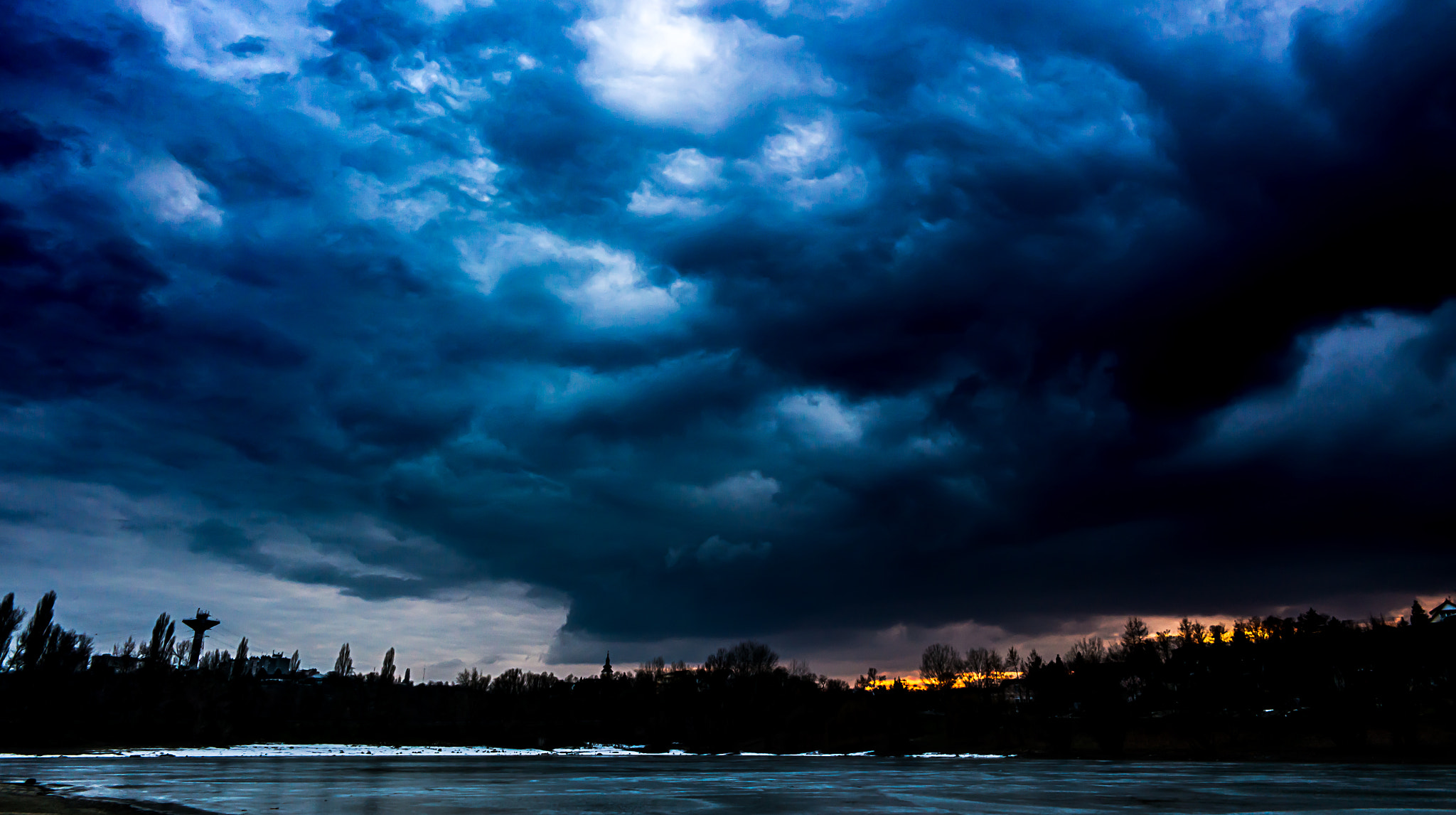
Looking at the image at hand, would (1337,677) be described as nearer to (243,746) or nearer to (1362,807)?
(1362,807)

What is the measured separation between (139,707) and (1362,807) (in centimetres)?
19557

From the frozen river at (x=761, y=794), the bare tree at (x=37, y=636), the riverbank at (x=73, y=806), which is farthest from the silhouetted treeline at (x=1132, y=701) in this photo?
the riverbank at (x=73, y=806)

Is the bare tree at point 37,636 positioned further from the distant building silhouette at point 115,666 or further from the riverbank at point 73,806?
the riverbank at point 73,806

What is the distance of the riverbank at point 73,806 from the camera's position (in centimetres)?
2212

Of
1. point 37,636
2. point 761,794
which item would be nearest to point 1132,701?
point 761,794

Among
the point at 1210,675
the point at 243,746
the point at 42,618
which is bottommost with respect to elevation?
the point at 243,746

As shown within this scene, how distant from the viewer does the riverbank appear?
22.1 m

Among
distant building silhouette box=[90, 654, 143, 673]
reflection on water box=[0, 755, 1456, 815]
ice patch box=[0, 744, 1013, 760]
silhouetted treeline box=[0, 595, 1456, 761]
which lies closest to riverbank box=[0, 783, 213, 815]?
reflection on water box=[0, 755, 1456, 815]

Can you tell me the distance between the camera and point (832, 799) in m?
30.0

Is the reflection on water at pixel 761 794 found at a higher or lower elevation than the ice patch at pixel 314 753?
higher

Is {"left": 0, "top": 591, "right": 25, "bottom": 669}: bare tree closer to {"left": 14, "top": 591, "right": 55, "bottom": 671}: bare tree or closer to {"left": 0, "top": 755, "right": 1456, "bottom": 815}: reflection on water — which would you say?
{"left": 14, "top": 591, "right": 55, "bottom": 671}: bare tree

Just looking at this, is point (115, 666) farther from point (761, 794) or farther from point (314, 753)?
point (761, 794)

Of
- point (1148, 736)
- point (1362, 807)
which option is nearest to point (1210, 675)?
point (1148, 736)

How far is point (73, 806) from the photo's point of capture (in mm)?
24750
